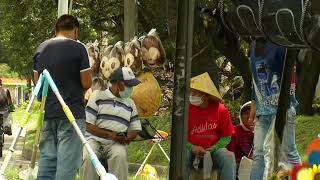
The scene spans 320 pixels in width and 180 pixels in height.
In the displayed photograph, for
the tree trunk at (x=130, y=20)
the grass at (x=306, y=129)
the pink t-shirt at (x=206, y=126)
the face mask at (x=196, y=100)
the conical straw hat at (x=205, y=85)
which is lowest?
the grass at (x=306, y=129)

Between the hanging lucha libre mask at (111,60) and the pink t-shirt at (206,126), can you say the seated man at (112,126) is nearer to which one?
the pink t-shirt at (206,126)

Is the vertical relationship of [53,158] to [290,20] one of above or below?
below

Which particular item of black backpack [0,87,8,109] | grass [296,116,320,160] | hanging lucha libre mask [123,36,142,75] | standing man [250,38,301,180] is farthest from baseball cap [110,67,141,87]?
black backpack [0,87,8,109]

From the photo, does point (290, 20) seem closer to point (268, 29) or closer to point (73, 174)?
point (268, 29)

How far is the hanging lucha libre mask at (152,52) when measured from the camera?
717 centimetres

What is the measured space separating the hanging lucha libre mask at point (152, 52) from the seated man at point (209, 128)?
3.81ft

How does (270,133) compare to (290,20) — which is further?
(270,133)

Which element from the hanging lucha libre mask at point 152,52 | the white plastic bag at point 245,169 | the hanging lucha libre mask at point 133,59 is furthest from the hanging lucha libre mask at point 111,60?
the white plastic bag at point 245,169

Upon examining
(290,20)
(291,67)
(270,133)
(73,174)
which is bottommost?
(73,174)

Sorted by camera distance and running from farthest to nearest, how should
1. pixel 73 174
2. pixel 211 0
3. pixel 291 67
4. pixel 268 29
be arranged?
pixel 211 0
pixel 73 174
pixel 291 67
pixel 268 29

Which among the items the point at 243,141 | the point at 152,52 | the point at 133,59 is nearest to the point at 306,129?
the point at 243,141

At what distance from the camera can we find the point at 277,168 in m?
5.39

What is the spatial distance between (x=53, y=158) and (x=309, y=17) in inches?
109

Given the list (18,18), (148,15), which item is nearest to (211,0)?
(148,15)
